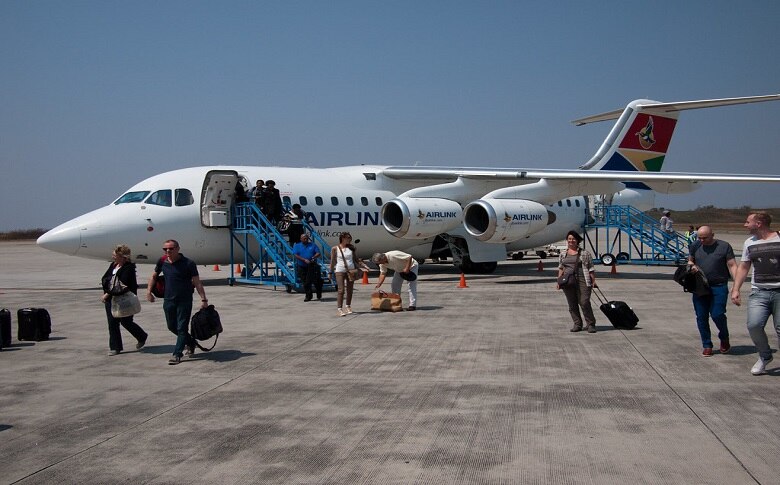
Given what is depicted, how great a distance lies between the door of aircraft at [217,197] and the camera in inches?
747

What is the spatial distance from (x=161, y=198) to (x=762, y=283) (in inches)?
556

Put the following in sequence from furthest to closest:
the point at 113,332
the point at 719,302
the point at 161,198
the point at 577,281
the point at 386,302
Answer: the point at 161,198, the point at 386,302, the point at 577,281, the point at 113,332, the point at 719,302

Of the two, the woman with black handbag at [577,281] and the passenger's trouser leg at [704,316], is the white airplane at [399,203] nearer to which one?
the woman with black handbag at [577,281]

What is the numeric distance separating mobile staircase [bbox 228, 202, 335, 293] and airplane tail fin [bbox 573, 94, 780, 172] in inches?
417

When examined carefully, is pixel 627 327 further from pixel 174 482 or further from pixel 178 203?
pixel 178 203

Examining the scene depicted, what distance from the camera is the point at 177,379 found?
329 inches

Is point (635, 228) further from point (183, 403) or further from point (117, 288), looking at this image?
point (183, 403)

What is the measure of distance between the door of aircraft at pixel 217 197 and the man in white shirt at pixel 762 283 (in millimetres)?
13242

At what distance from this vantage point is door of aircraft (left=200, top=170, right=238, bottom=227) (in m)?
19.0

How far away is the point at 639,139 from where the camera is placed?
85.3ft

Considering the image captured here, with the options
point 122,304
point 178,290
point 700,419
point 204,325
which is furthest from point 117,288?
point 700,419

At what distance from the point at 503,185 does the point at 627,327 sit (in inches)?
480

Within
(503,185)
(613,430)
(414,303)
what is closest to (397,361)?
(613,430)

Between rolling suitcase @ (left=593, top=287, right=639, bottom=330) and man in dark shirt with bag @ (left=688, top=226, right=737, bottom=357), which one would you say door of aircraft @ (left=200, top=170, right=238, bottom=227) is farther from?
man in dark shirt with bag @ (left=688, top=226, right=737, bottom=357)
